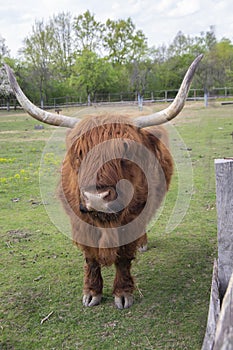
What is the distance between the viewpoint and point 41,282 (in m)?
3.72

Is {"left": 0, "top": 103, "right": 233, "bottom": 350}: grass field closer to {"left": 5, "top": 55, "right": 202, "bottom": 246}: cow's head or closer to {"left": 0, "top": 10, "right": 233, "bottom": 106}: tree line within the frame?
{"left": 5, "top": 55, "right": 202, "bottom": 246}: cow's head

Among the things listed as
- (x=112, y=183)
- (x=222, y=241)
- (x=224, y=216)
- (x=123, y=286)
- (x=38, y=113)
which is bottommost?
(x=123, y=286)

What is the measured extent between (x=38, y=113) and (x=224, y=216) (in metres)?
Answer: 1.58

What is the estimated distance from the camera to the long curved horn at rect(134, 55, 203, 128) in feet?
9.23

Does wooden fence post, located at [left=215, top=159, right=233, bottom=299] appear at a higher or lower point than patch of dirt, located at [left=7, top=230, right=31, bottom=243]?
higher

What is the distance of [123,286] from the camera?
3285mm

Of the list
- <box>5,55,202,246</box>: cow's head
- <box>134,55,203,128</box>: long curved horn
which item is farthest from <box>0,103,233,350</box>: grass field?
<box>134,55,203,128</box>: long curved horn

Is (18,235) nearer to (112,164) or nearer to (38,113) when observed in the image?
(38,113)

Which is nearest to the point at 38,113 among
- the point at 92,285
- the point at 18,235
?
the point at 92,285

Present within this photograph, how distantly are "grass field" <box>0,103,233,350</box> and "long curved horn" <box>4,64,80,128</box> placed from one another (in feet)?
1.06

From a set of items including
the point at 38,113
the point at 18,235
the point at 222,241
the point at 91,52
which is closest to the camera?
the point at 222,241

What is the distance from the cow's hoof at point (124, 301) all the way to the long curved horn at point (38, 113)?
1.50 metres

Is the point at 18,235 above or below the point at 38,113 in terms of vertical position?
below

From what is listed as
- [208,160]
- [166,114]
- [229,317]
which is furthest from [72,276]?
[208,160]
